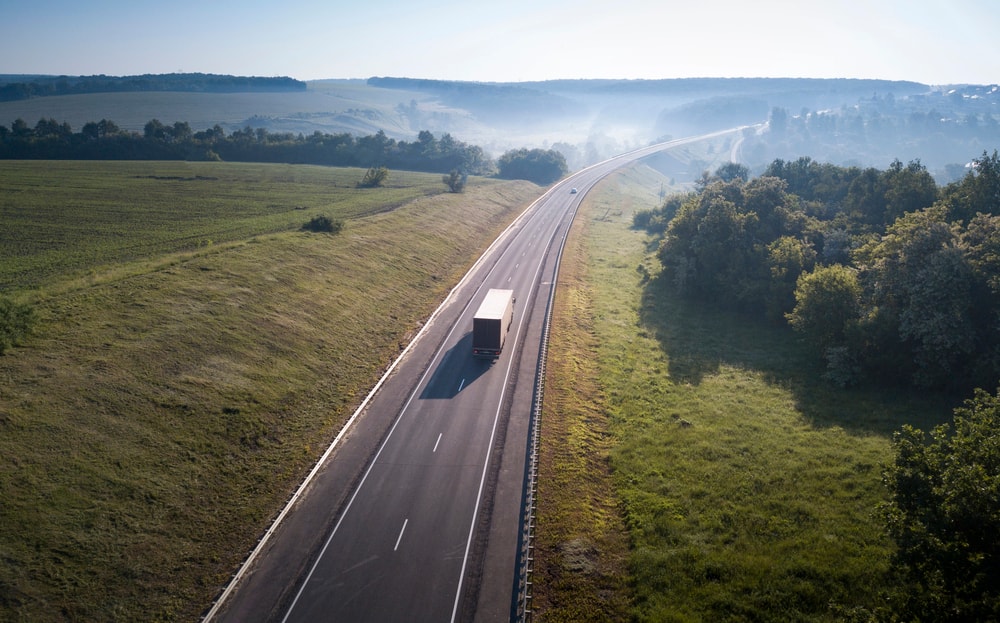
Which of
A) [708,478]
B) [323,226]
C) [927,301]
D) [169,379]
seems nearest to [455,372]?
[169,379]

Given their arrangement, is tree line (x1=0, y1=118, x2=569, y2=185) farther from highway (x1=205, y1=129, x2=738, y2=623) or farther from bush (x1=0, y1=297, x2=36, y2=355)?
bush (x1=0, y1=297, x2=36, y2=355)

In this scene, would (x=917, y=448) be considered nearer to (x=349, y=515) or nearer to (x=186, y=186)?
(x=349, y=515)

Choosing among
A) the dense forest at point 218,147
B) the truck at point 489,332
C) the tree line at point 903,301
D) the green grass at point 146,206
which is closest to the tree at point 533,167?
the dense forest at point 218,147

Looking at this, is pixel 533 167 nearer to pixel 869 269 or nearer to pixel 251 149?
pixel 251 149

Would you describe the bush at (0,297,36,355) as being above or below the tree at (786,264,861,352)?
below

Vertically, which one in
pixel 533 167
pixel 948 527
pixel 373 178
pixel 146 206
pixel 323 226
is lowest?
pixel 948 527

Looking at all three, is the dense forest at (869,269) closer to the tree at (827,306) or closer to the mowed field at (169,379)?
the tree at (827,306)

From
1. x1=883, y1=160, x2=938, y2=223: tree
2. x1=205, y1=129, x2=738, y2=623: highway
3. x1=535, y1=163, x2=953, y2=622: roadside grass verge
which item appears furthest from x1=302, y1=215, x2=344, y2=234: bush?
x1=883, y1=160, x2=938, y2=223: tree
